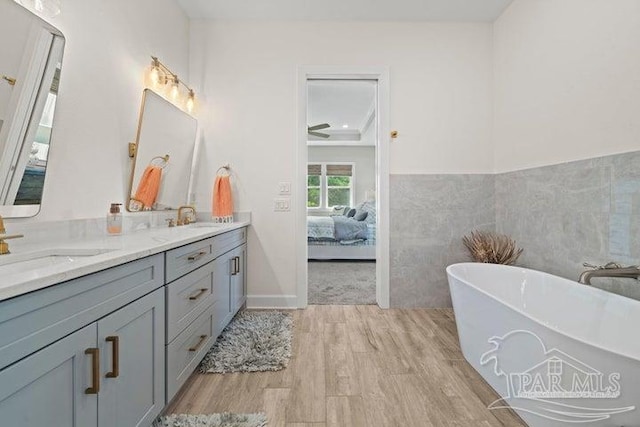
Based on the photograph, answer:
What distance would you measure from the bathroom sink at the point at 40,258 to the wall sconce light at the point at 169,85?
4.87ft

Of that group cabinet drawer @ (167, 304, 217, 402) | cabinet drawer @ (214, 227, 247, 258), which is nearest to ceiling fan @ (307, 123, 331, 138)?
cabinet drawer @ (214, 227, 247, 258)

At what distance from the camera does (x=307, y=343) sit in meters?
2.26

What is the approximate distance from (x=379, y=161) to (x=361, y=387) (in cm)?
197

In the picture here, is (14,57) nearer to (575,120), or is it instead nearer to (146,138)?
(146,138)

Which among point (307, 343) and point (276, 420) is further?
point (307, 343)

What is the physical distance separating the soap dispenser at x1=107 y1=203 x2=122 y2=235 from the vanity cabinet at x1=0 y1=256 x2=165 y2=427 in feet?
2.20

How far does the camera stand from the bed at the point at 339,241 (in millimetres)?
5219

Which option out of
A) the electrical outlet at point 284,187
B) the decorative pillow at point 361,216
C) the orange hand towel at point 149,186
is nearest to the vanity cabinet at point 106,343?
the orange hand towel at point 149,186

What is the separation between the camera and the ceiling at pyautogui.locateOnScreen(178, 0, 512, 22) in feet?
8.86

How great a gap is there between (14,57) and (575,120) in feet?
9.73

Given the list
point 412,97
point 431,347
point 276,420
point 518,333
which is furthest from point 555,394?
point 412,97

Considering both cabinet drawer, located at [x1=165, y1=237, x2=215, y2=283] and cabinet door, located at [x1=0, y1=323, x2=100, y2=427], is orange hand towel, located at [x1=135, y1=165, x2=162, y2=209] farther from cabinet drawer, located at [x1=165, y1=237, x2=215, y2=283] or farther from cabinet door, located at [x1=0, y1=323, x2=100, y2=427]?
cabinet door, located at [x1=0, y1=323, x2=100, y2=427]

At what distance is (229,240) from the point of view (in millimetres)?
2373

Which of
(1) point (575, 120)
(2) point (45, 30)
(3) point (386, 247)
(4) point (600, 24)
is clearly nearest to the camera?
(2) point (45, 30)
